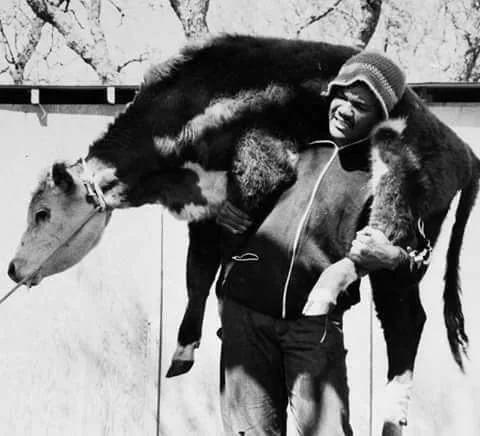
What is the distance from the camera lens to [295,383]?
3.16 meters

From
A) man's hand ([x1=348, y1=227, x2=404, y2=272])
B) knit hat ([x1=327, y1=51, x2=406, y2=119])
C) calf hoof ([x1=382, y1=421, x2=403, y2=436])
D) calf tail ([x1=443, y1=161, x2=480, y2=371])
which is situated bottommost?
calf hoof ([x1=382, y1=421, x2=403, y2=436])

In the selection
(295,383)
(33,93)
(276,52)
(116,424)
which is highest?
(276,52)

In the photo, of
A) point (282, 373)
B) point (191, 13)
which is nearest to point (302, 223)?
point (282, 373)

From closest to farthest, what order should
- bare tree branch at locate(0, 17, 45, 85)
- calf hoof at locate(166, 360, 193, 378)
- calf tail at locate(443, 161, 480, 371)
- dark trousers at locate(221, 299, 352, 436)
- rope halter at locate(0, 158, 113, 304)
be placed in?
dark trousers at locate(221, 299, 352, 436), rope halter at locate(0, 158, 113, 304), calf tail at locate(443, 161, 480, 371), calf hoof at locate(166, 360, 193, 378), bare tree branch at locate(0, 17, 45, 85)

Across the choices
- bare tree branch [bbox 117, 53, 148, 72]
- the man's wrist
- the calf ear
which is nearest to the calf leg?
the calf ear

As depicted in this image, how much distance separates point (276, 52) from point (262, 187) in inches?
19.6

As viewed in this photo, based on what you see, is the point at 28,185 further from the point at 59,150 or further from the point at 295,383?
the point at 295,383

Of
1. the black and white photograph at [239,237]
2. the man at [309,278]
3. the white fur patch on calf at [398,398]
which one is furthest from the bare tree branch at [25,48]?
the white fur patch on calf at [398,398]

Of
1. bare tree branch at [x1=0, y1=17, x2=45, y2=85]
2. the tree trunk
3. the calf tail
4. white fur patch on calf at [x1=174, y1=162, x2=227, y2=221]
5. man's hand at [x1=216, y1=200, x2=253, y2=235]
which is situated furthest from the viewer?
bare tree branch at [x1=0, y1=17, x2=45, y2=85]

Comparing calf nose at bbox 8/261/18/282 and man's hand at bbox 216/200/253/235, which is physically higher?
man's hand at bbox 216/200/253/235

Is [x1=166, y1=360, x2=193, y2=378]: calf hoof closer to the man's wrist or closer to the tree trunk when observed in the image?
the man's wrist

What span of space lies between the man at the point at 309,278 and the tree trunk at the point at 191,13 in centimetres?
133

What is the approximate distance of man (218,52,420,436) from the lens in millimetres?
3156

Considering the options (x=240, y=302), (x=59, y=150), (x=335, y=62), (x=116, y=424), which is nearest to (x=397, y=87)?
(x=335, y=62)
